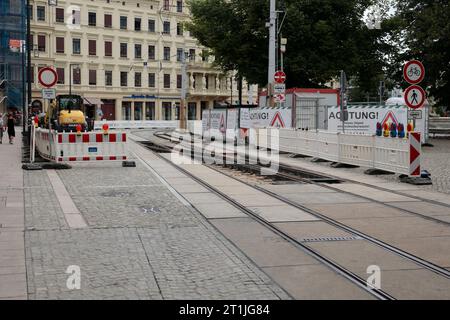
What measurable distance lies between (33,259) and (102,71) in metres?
68.6

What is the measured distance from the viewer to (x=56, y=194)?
41.0 ft

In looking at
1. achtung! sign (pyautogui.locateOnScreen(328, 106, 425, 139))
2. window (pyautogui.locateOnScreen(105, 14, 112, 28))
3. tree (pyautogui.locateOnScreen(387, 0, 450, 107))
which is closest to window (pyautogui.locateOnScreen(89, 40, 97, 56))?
window (pyautogui.locateOnScreen(105, 14, 112, 28))

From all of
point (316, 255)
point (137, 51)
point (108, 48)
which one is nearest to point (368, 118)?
point (316, 255)

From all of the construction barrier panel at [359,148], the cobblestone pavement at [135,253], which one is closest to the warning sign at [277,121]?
the construction barrier panel at [359,148]

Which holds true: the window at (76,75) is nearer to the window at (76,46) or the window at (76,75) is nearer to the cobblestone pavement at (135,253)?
the window at (76,46)

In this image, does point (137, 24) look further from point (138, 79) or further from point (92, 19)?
point (138, 79)

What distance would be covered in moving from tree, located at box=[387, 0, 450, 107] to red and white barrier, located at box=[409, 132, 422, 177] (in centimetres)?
2231

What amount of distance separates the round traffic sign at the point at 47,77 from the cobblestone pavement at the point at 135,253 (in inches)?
229

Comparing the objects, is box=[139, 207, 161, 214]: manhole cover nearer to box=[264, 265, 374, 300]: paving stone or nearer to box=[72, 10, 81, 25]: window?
box=[264, 265, 374, 300]: paving stone

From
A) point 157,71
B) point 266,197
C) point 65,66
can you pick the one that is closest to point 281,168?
point 266,197

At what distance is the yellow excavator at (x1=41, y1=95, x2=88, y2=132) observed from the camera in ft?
112

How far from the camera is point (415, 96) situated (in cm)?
1499
